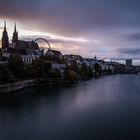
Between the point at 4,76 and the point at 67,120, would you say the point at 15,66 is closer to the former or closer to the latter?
the point at 4,76

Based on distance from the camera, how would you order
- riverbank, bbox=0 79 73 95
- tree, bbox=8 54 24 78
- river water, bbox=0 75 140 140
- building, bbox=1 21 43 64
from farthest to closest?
building, bbox=1 21 43 64
tree, bbox=8 54 24 78
riverbank, bbox=0 79 73 95
river water, bbox=0 75 140 140

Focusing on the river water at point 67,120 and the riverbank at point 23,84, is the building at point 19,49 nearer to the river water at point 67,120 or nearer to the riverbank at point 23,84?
the riverbank at point 23,84

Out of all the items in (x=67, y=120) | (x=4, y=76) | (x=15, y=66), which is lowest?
(x=67, y=120)

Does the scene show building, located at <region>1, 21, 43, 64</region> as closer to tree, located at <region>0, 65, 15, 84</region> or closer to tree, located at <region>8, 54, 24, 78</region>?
tree, located at <region>8, 54, 24, 78</region>

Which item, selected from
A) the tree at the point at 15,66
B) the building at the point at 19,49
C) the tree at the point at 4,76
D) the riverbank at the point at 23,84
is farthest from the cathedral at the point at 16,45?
the tree at the point at 4,76

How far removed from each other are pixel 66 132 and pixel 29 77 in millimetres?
16034

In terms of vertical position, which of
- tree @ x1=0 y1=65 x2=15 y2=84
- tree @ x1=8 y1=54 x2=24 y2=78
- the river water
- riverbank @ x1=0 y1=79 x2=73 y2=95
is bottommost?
the river water

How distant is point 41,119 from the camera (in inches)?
437

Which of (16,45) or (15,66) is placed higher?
(16,45)

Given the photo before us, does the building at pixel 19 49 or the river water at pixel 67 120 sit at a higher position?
the building at pixel 19 49

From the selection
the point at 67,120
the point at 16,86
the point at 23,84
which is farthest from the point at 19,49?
the point at 67,120

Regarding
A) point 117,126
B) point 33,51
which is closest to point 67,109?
point 117,126

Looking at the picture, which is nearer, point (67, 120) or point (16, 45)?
point (67, 120)

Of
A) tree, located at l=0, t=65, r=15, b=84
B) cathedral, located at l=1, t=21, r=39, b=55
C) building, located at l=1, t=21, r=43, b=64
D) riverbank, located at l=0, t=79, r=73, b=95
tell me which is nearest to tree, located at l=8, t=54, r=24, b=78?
riverbank, located at l=0, t=79, r=73, b=95
